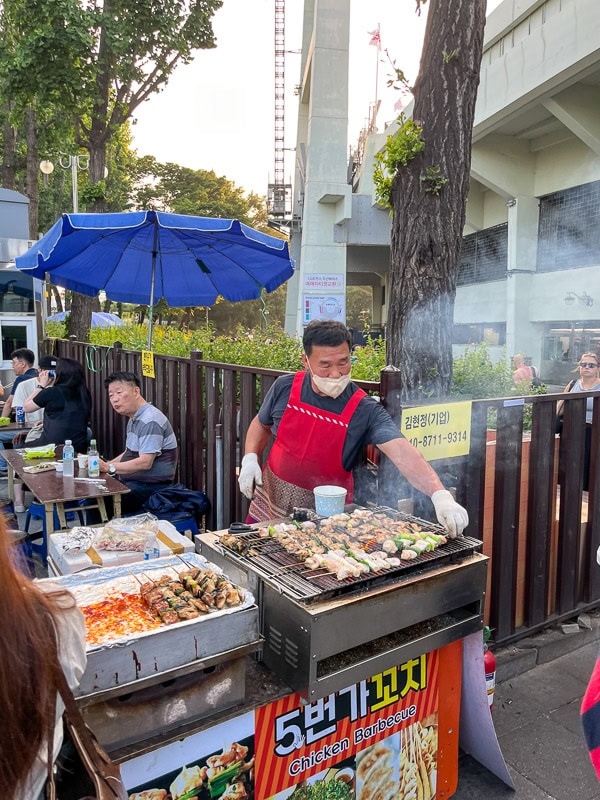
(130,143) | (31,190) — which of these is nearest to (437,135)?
(31,190)

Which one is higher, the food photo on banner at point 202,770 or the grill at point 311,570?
the grill at point 311,570

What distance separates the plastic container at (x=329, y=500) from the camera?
2883 millimetres

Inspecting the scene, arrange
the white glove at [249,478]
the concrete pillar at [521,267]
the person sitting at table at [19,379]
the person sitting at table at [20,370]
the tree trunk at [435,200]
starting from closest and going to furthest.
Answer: the white glove at [249,478] < the tree trunk at [435,200] < the person sitting at table at [19,379] < the person sitting at table at [20,370] < the concrete pillar at [521,267]

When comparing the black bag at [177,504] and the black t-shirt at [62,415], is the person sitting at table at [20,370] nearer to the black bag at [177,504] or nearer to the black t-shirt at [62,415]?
the black t-shirt at [62,415]

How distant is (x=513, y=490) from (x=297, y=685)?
2098mm

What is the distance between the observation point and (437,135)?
366cm

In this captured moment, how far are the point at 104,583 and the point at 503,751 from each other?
7.63 feet

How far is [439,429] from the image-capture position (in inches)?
123

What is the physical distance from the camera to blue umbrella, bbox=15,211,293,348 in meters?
4.91

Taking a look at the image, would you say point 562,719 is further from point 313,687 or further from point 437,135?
point 437,135

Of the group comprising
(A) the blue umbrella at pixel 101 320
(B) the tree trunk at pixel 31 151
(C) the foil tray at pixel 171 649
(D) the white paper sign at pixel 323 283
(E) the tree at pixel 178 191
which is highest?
(E) the tree at pixel 178 191

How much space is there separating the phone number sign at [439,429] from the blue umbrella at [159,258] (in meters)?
2.71

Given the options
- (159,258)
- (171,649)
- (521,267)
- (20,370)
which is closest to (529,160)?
(521,267)

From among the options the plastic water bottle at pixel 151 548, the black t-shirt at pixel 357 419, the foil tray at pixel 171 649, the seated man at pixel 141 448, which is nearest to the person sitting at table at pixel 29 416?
the seated man at pixel 141 448
